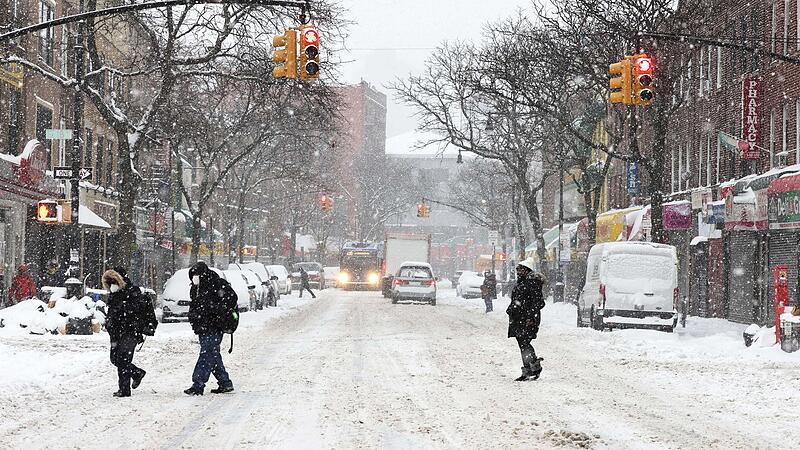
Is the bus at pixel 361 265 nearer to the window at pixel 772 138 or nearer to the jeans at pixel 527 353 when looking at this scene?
the window at pixel 772 138

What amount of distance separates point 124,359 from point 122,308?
62 cm

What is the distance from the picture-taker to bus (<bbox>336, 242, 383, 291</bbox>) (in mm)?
76688

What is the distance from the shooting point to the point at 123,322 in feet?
49.5

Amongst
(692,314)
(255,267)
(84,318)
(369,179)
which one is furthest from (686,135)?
(369,179)

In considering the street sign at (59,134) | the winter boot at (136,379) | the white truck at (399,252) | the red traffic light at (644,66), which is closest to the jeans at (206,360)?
the winter boot at (136,379)

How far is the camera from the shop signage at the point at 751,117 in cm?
3388

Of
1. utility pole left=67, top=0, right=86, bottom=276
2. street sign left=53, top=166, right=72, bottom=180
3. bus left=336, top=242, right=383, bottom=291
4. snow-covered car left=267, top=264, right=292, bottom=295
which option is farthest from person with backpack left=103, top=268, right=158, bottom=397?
bus left=336, top=242, right=383, bottom=291

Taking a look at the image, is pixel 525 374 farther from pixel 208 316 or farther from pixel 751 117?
pixel 751 117

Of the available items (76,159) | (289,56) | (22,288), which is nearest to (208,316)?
(289,56)

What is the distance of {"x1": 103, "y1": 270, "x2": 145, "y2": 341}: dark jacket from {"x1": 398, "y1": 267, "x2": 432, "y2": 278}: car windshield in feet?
116

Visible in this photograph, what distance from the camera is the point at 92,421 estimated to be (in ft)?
40.3

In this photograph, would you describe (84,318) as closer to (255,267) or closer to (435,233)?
(255,267)

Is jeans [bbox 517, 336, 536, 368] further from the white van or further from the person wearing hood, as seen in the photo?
the white van

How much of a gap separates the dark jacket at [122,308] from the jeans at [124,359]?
59 millimetres
